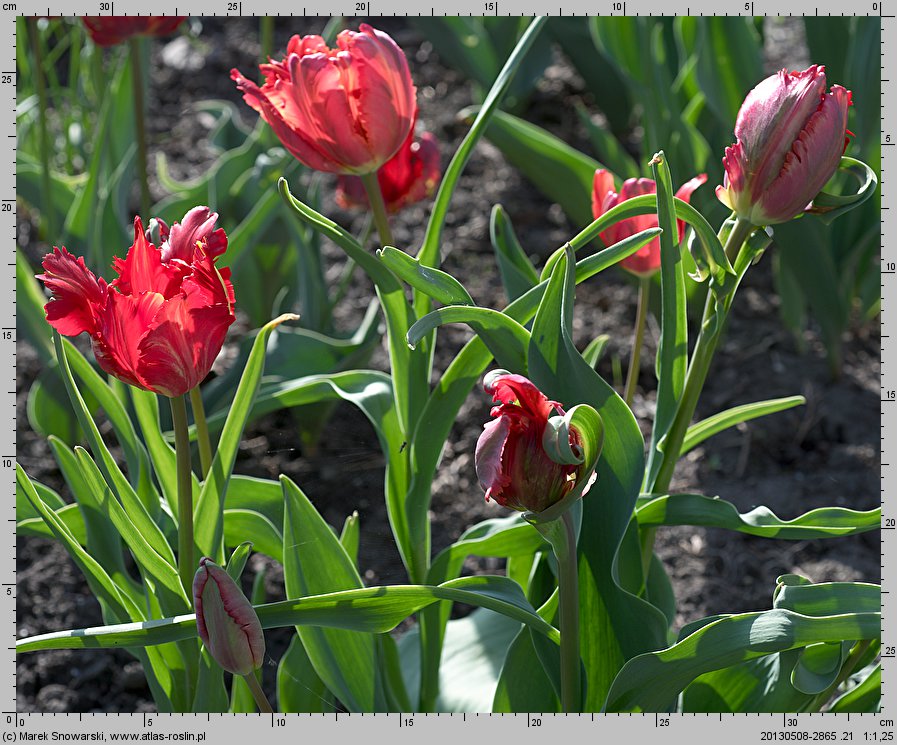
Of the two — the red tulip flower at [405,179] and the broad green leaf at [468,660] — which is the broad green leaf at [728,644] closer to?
the broad green leaf at [468,660]

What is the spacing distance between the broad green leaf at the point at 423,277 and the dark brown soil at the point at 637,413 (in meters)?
0.37

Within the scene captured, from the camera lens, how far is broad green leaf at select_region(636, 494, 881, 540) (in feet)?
2.54

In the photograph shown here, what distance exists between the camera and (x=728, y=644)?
703mm

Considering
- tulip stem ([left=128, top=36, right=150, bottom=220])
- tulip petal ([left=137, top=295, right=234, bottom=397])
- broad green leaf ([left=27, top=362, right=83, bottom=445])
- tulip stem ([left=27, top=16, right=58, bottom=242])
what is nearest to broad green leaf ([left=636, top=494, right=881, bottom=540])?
tulip petal ([left=137, top=295, right=234, bottom=397])

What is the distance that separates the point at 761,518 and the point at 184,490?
0.43 m

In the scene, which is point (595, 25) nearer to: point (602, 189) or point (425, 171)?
point (425, 171)

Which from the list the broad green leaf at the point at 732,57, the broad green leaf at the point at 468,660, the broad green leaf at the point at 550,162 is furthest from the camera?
the broad green leaf at the point at 732,57

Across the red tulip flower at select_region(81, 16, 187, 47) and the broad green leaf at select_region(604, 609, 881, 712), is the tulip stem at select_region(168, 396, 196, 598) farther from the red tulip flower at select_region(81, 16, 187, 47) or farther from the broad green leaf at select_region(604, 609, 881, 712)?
the red tulip flower at select_region(81, 16, 187, 47)

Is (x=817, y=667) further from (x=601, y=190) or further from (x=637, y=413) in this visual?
(x=637, y=413)

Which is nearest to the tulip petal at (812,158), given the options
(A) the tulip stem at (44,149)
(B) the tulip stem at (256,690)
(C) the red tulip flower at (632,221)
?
(C) the red tulip flower at (632,221)

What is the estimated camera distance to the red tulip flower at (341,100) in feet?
2.56

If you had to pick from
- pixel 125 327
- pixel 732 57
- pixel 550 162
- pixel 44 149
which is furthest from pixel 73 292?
pixel 732 57

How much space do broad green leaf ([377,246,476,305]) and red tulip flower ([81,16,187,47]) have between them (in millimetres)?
641

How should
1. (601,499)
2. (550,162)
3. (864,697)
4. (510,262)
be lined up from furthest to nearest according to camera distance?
(550,162)
(510,262)
(864,697)
(601,499)
